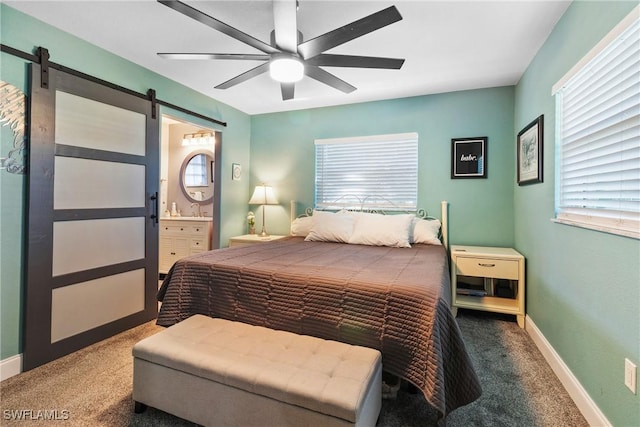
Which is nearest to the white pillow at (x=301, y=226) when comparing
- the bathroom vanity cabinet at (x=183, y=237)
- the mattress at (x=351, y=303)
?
the bathroom vanity cabinet at (x=183, y=237)

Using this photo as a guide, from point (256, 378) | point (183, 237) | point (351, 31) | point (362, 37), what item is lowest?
point (256, 378)

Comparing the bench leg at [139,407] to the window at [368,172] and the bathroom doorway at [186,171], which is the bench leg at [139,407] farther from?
the bathroom doorway at [186,171]

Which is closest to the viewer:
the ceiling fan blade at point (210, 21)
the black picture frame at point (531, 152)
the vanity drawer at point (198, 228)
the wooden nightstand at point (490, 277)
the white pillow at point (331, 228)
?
the ceiling fan blade at point (210, 21)

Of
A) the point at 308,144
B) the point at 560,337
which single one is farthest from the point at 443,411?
the point at 308,144

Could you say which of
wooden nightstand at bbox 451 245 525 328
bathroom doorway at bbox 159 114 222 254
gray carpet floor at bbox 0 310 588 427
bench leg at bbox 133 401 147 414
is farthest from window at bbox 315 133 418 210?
bench leg at bbox 133 401 147 414

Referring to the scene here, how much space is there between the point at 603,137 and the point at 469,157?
6.06ft

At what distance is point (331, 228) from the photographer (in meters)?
3.36

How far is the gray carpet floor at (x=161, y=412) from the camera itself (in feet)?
5.02

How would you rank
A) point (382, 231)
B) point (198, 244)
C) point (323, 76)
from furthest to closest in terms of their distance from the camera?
point (198, 244), point (382, 231), point (323, 76)

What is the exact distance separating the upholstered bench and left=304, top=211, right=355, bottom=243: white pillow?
5.79 feet

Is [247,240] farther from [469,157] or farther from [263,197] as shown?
[469,157]

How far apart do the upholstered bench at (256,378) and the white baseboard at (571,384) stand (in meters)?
1.10

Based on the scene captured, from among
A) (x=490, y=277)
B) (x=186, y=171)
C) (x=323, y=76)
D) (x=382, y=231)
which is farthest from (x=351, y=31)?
(x=186, y=171)

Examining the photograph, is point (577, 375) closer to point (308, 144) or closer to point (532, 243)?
point (532, 243)
